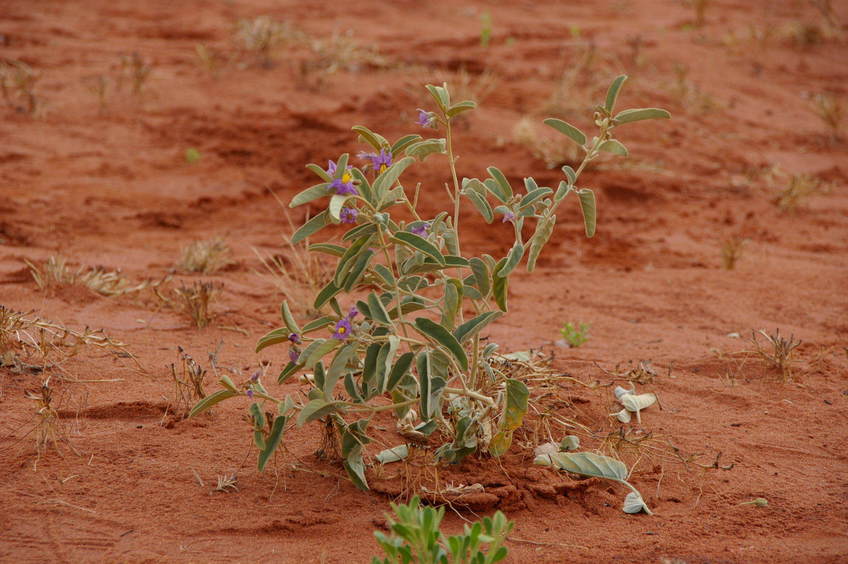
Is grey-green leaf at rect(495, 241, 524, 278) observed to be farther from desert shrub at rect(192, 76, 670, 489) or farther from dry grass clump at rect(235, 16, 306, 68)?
dry grass clump at rect(235, 16, 306, 68)

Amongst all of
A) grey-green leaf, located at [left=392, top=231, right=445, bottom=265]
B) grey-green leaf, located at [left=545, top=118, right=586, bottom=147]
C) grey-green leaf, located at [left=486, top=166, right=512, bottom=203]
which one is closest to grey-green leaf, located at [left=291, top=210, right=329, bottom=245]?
grey-green leaf, located at [left=392, top=231, right=445, bottom=265]

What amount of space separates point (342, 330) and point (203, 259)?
2325 mm

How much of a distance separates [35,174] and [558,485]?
14.0 ft

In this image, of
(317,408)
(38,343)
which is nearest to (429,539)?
(317,408)

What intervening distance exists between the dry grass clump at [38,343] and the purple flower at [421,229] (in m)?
1.29

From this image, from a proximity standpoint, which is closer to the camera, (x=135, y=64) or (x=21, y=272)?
(x=21, y=272)

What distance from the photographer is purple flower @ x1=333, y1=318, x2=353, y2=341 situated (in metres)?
2.08

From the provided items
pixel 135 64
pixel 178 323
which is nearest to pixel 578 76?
pixel 135 64

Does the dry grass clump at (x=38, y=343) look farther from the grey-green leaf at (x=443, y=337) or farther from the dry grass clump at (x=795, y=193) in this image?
the dry grass clump at (x=795, y=193)

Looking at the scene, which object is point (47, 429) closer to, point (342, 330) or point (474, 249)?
point (342, 330)

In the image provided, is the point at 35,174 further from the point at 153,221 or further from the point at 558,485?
the point at 558,485

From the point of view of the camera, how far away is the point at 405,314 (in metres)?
2.37

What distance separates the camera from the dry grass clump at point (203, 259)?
422cm

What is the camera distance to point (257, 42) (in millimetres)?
7258
